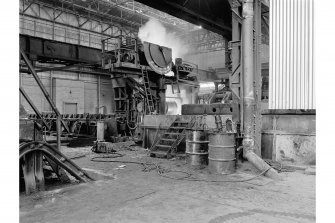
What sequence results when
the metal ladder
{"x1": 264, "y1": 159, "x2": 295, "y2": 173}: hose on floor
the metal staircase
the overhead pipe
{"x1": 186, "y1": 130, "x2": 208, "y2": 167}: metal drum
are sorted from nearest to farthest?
{"x1": 264, "y1": 159, "x2": 295, "y2": 173}: hose on floor → the overhead pipe → {"x1": 186, "y1": 130, "x2": 208, "y2": 167}: metal drum → the metal staircase → the metal ladder

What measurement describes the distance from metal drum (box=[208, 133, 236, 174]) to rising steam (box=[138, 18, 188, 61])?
1901cm

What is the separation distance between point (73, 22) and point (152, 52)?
42.2 feet

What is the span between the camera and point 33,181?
5055 millimetres

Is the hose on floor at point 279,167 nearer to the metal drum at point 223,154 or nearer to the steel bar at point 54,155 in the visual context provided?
the metal drum at point 223,154

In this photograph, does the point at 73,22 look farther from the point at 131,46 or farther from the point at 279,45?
the point at 279,45

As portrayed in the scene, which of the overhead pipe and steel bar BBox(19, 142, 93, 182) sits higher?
the overhead pipe

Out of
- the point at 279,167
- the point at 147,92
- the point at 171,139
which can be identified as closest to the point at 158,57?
the point at 147,92

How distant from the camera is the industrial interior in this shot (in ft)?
14.4

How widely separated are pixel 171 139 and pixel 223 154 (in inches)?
103

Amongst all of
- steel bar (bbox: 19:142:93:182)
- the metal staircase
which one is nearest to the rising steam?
the metal staircase

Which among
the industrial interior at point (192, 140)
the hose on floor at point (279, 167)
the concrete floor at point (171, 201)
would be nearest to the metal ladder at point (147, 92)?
the industrial interior at point (192, 140)

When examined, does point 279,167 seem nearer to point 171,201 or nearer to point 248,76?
point 248,76

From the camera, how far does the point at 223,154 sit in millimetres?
6785

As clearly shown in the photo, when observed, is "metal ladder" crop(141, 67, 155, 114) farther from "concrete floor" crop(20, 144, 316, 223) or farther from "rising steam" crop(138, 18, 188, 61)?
"rising steam" crop(138, 18, 188, 61)
